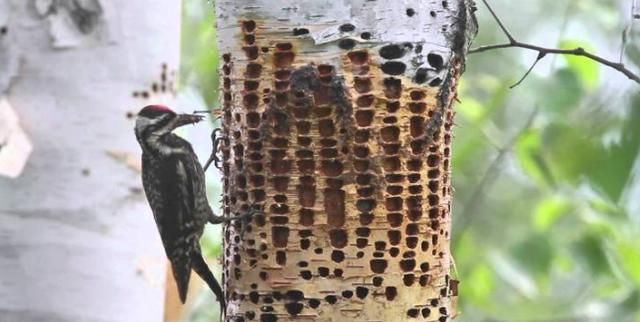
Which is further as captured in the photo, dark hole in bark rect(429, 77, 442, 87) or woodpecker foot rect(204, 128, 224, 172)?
woodpecker foot rect(204, 128, 224, 172)

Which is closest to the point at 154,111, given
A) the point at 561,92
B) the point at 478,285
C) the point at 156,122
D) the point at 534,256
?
the point at 156,122

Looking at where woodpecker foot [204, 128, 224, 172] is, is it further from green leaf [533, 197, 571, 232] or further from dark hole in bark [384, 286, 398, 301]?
green leaf [533, 197, 571, 232]

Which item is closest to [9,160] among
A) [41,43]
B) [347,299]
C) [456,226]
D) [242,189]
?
[41,43]

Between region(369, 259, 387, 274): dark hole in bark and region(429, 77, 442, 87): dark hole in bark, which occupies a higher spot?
region(429, 77, 442, 87): dark hole in bark

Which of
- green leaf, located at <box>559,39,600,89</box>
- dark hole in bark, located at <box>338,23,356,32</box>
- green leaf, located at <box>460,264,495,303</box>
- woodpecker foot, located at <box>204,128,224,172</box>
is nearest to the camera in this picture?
dark hole in bark, located at <box>338,23,356,32</box>

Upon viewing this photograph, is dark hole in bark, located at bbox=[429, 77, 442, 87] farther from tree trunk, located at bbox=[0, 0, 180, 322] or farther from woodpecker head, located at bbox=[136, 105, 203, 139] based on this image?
tree trunk, located at bbox=[0, 0, 180, 322]

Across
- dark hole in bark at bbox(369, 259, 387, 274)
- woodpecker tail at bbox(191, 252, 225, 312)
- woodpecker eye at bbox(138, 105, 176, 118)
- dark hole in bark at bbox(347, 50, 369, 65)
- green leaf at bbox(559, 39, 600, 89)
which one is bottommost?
dark hole in bark at bbox(369, 259, 387, 274)

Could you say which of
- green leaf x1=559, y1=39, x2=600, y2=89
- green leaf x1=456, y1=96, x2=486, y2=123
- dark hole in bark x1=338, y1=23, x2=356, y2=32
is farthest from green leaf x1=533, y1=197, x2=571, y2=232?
dark hole in bark x1=338, y1=23, x2=356, y2=32

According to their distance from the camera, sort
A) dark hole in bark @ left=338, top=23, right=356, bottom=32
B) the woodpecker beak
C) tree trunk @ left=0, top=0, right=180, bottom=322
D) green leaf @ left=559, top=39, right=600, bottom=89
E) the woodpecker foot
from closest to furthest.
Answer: dark hole in bark @ left=338, top=23, right=356, bottom=32 → the woodpecker foot → the woodpecker beak → tree trunk @ left=0, top=0, right=180, bottom=322 → green leaf @ left=559, top=39, right=600, bottom=89
